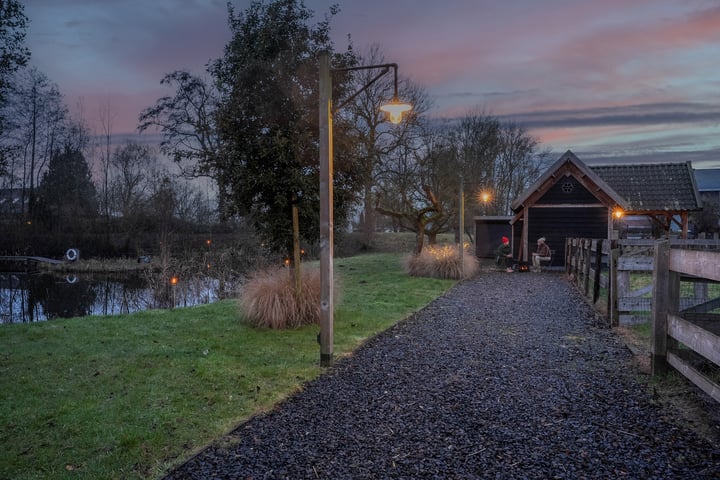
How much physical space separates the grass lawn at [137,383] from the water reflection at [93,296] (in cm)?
492

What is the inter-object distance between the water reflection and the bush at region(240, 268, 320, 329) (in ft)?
20.0

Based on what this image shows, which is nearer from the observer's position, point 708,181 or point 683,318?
point 683,318

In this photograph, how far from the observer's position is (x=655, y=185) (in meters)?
23.7

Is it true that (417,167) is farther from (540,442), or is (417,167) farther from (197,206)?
(540,442)

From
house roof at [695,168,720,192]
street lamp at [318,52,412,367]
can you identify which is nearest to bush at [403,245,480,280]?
street lamp at [318,52,412,367]

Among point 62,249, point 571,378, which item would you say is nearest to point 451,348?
point 571,378

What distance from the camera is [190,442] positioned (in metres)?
3.92

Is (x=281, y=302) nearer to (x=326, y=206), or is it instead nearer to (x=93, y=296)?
(x=326, y=206)

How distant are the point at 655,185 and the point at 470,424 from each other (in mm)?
23935

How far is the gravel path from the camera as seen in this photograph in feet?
11.2

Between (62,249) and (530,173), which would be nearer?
(62,249)

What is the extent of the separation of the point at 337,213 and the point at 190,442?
625cm

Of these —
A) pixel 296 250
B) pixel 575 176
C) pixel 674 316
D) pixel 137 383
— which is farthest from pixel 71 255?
pixel 674 316

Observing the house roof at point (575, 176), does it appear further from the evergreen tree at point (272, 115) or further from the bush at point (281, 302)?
the bush at point (281, 302)
